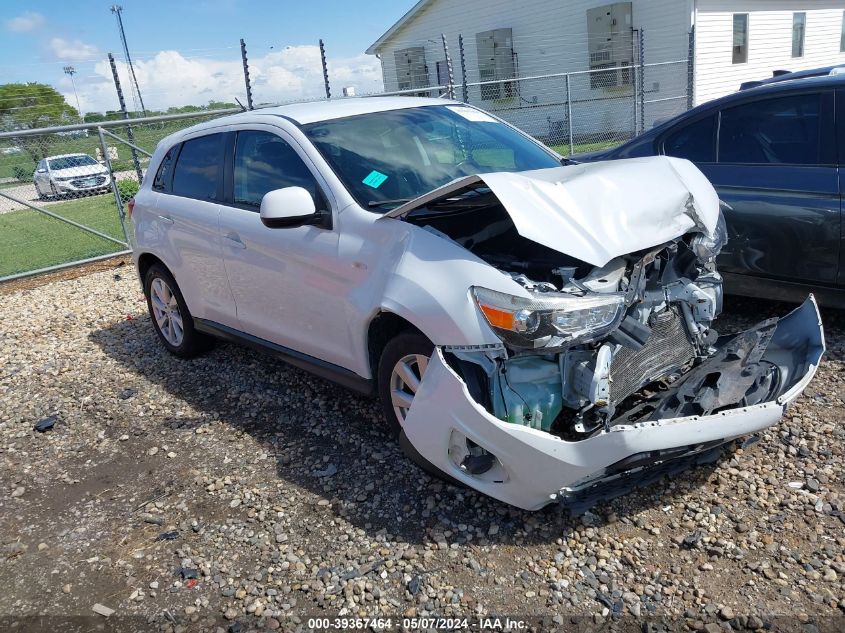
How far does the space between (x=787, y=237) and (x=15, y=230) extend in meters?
12.1

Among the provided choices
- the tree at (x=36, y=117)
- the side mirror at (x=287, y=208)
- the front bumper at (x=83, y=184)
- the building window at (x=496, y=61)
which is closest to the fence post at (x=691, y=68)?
the building window at (x=496, y=61)

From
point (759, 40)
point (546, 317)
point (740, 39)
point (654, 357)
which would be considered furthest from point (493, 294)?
point (759, 40)

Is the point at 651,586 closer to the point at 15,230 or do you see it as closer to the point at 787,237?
the point at 787,237

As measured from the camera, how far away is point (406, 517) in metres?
3.18

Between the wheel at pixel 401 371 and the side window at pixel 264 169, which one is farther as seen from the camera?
the side window at pixel 264 169

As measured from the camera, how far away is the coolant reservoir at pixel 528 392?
282cm

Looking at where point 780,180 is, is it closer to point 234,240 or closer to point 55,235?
point 234,240

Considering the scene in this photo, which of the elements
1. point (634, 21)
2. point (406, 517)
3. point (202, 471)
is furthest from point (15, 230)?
point (634, 21)

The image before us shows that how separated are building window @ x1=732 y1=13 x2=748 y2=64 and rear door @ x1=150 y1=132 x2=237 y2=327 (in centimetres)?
1951

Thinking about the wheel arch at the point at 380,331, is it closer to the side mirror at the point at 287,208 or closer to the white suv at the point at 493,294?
the white suv at the point at 493,294

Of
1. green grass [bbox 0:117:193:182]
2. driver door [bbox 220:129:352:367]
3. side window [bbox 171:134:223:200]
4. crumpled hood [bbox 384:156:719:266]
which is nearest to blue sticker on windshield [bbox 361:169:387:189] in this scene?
driver door [bbox 220:129:352:367]

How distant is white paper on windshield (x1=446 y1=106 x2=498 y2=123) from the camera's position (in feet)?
14.8

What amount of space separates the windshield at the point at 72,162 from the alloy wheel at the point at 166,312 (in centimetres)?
607

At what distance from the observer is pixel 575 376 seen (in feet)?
9.36
